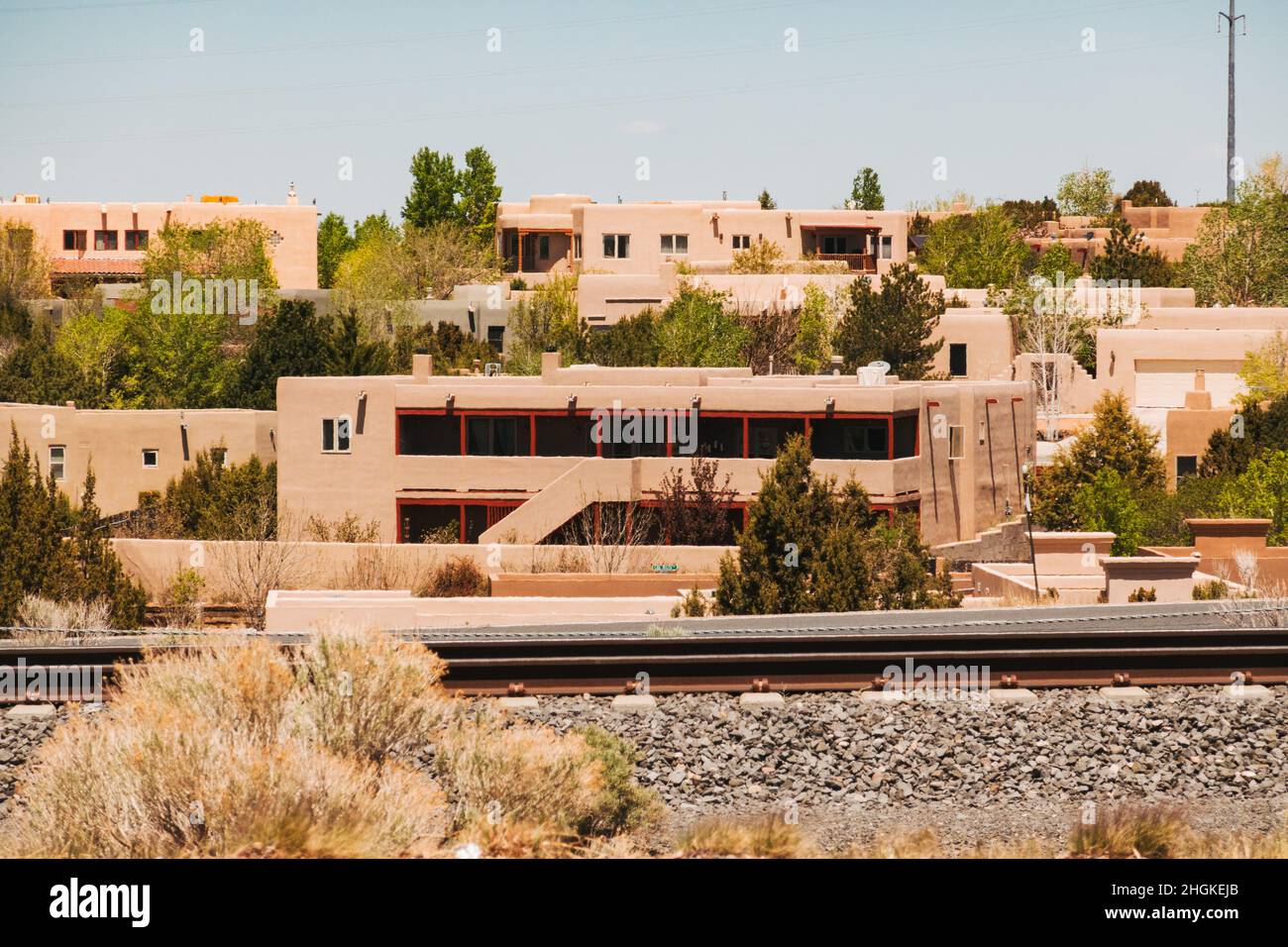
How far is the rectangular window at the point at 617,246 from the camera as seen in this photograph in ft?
258

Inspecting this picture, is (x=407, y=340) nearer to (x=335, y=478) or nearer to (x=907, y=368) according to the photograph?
(x=907, y=368)

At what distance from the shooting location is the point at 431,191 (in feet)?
327

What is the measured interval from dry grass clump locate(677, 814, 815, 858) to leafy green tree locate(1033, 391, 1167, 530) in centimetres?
2844

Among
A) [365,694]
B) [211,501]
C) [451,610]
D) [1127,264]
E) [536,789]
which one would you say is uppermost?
[1127,264]

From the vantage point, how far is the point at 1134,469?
42531 mm

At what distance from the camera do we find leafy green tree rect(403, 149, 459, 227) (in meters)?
99.2

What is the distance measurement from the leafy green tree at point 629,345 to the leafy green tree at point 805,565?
2469cm

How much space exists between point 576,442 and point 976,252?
51757mm

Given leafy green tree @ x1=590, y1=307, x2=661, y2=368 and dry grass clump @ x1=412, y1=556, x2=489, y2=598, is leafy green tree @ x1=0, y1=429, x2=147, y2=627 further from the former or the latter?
leafy green tree @ x1=590, y1=307, x2=661, y2=368

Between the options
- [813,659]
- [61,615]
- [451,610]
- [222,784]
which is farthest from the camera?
[451,610]

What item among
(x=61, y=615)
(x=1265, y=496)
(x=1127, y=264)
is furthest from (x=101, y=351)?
(x=1127, y=264)

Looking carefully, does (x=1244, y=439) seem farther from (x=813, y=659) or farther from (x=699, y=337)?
(x=813, y=659)

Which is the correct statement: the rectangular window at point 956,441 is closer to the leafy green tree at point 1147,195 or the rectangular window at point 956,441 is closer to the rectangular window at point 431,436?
the rectangular window at point 431,436
